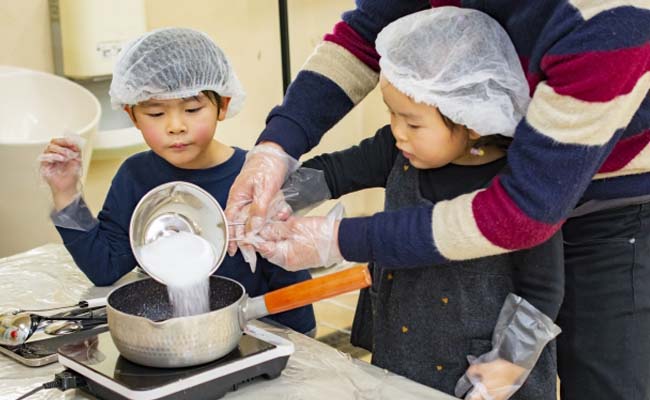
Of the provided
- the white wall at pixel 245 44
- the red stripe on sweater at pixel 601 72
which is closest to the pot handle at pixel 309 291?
the red stripe on sweater at pixel 601 72

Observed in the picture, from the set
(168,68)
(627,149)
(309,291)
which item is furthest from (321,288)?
(168,68)

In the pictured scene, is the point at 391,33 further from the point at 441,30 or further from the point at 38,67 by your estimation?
the point at 38,67

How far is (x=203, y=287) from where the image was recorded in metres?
1.17

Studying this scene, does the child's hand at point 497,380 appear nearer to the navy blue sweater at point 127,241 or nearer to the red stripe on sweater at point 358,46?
the navy blue sweater at point 127,241

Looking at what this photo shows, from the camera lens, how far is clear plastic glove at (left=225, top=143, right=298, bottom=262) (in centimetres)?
130

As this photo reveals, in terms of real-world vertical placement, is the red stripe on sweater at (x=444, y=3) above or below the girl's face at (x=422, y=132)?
above

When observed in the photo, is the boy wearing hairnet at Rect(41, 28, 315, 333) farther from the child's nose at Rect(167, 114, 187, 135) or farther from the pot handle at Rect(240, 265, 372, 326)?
the pot handle at Rect(240, 265, 372, 326)

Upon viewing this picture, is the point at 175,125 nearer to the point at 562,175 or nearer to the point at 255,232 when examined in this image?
the point at 255,232

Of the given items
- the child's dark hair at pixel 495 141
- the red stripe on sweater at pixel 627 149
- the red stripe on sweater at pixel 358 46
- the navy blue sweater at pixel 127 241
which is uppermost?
the red stripe on sweater at pixel 358 46

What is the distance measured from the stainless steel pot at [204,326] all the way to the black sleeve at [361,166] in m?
0.36

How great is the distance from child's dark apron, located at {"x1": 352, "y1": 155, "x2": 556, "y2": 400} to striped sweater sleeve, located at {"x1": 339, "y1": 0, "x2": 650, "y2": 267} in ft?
0.45

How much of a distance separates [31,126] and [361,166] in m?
1.60

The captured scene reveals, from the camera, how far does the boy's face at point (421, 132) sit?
49.2 inches

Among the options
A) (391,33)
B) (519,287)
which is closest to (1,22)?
(391,33)
